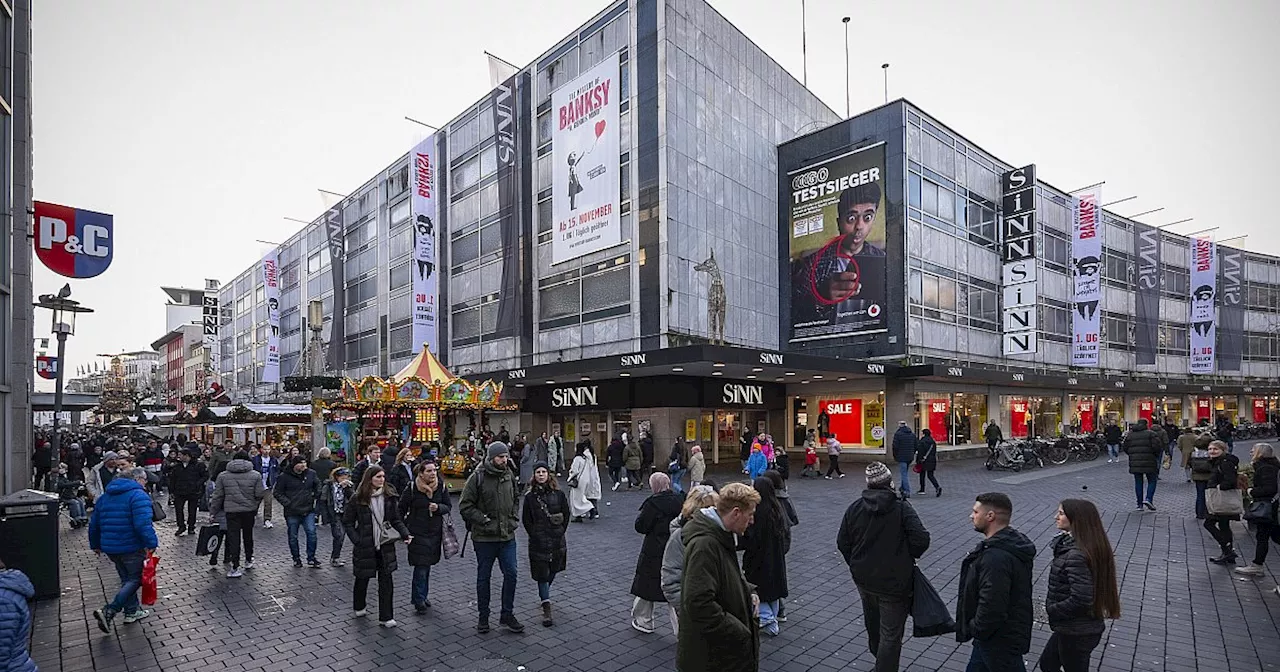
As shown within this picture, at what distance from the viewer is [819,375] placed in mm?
25297

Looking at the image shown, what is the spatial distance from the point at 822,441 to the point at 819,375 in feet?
15.5

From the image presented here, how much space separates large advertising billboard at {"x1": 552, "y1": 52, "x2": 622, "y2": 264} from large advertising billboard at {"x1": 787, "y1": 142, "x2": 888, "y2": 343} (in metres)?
9.06

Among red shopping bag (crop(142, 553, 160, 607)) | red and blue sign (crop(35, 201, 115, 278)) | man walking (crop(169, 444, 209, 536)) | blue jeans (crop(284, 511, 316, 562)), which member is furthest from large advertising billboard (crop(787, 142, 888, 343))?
red shopping bag (crop(142, 553, 160, 607))

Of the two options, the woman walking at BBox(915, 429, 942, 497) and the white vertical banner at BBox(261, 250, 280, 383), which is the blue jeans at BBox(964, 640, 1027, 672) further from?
the white vertical banner at BBox(261, 250, 280, 383)

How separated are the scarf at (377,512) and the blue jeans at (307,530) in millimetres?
3523

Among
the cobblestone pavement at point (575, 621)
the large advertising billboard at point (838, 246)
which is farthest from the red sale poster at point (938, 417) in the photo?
the cobblestone pavement at point (575, 621)

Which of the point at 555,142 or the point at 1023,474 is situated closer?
the point at 1023,474

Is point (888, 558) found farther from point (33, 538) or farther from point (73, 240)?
point (73, 240)

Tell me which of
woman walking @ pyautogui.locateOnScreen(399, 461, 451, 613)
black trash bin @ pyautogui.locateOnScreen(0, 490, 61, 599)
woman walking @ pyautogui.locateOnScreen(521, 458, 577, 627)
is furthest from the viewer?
black trash bin @ pyautogui.locateOnScreen(0, 490, 61, 599)

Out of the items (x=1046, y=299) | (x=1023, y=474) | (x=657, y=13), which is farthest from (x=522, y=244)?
(x=1046, y=299)

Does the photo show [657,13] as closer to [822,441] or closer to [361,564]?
[822,441]

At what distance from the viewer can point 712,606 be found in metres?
3.56

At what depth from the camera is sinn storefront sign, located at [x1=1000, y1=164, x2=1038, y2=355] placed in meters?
27.5

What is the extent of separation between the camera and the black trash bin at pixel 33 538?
824 centimetres
